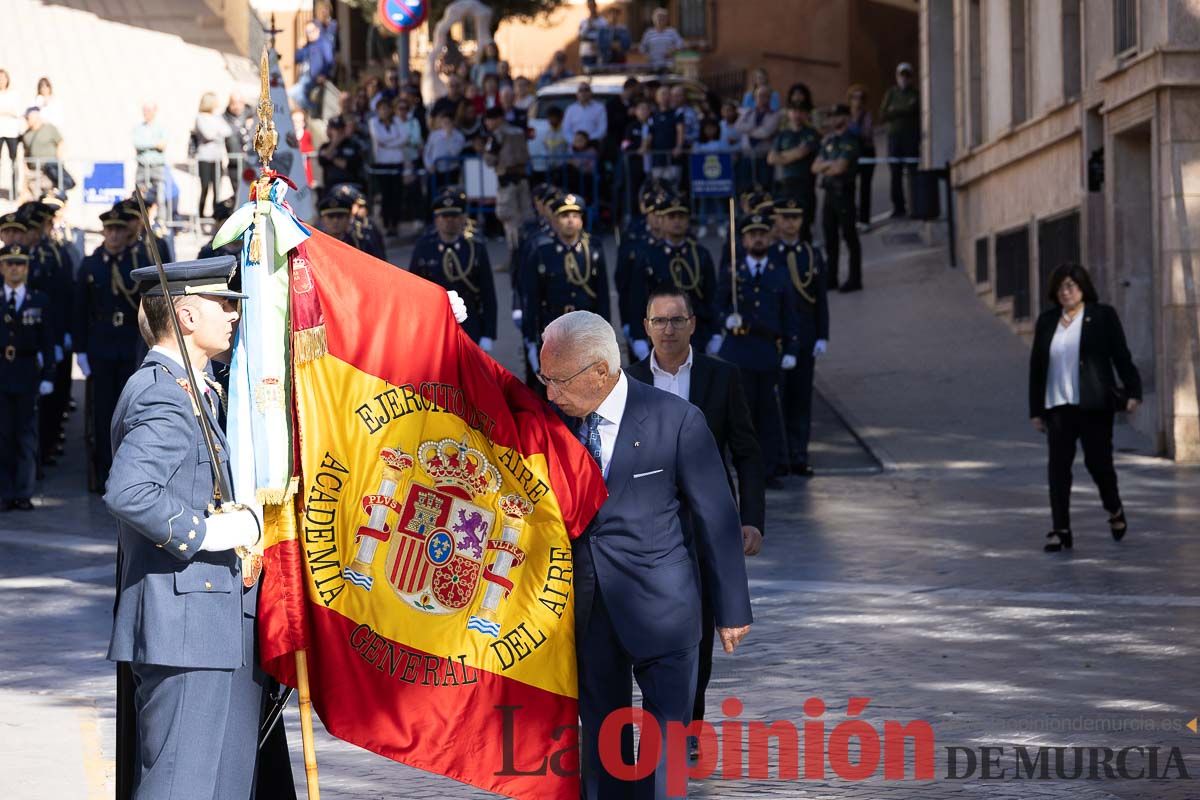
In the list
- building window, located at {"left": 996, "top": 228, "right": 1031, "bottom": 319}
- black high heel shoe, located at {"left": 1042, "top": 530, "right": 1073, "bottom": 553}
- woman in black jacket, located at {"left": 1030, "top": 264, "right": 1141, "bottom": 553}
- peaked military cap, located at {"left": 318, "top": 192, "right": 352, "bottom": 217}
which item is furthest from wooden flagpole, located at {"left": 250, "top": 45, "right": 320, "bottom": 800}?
building window, located at {"left": 996, "top": 228, "right": 1031, "bottom": 319}

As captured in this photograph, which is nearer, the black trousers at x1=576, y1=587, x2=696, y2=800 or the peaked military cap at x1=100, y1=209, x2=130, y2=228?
the black trousers at x1=576, y1=587, x2=696, y2=800

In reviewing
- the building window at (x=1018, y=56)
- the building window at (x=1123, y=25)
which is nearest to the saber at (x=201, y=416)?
the building window at (x=1123, y=25)

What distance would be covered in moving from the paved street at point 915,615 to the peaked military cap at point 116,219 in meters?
2.18

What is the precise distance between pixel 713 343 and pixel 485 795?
28.6ft

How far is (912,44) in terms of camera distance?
139 ft

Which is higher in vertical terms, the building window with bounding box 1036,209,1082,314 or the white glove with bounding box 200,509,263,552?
Answer: the building window with bounding box 1036,209,1082,314

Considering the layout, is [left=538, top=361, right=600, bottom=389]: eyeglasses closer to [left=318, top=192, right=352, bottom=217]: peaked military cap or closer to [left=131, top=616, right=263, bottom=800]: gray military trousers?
[left=131, top=616, right=263, bottom=800]: gray military trousers

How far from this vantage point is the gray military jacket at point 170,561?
542cm

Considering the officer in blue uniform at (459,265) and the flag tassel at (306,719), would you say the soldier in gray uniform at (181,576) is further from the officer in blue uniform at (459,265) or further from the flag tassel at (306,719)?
the officer in blue uniform at (459,265)

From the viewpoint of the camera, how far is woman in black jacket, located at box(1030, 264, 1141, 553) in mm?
Answer: 12016

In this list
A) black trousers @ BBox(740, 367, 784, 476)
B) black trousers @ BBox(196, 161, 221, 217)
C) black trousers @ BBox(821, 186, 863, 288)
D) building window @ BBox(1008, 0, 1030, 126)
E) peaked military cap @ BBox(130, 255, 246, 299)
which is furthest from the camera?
black trousers @ BBox(196, 161, 221, 217)

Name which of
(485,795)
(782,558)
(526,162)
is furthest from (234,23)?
(485,795)

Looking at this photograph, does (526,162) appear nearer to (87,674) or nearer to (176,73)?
(176,73)

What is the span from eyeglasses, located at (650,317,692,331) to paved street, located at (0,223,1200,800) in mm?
1614
